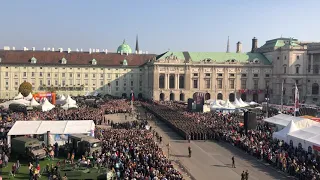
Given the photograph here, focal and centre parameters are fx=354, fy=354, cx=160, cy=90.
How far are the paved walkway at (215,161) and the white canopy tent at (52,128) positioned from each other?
7.62 m

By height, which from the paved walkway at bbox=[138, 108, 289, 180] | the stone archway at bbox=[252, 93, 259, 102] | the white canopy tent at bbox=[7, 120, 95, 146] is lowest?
the paved walkway at bbox=[138, 108, 289, 180]

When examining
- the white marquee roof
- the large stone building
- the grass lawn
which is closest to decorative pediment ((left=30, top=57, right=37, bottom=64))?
the large stone building

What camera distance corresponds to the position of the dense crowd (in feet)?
79.9

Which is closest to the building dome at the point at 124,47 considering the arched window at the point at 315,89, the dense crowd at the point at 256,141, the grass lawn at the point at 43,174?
the arched window at the point at 315,89

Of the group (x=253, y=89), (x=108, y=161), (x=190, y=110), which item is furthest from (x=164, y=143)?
(x=253, y=89)

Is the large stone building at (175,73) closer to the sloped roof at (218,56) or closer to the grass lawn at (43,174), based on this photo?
the sloped roof at (218,56)

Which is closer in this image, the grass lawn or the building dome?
the grass lawn

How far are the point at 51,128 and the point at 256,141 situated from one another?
18.1 meters

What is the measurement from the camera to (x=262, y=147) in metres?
29.5

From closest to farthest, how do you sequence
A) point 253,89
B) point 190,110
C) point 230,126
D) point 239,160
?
point 239,160 → point 230,126 → point 190,110 → point 253,89

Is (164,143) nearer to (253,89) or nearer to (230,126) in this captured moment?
(230,126)

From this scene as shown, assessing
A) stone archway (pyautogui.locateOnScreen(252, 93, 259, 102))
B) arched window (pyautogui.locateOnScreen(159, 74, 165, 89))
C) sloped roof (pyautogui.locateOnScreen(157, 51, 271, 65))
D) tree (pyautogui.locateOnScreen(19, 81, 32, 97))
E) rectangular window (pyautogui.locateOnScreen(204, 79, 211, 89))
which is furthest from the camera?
sloped roof (pyautogui.locateOnScreen(157, 51, 271, 65))

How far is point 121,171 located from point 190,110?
121 feet

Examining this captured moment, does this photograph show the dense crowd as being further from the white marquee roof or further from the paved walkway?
the white marquee roof
